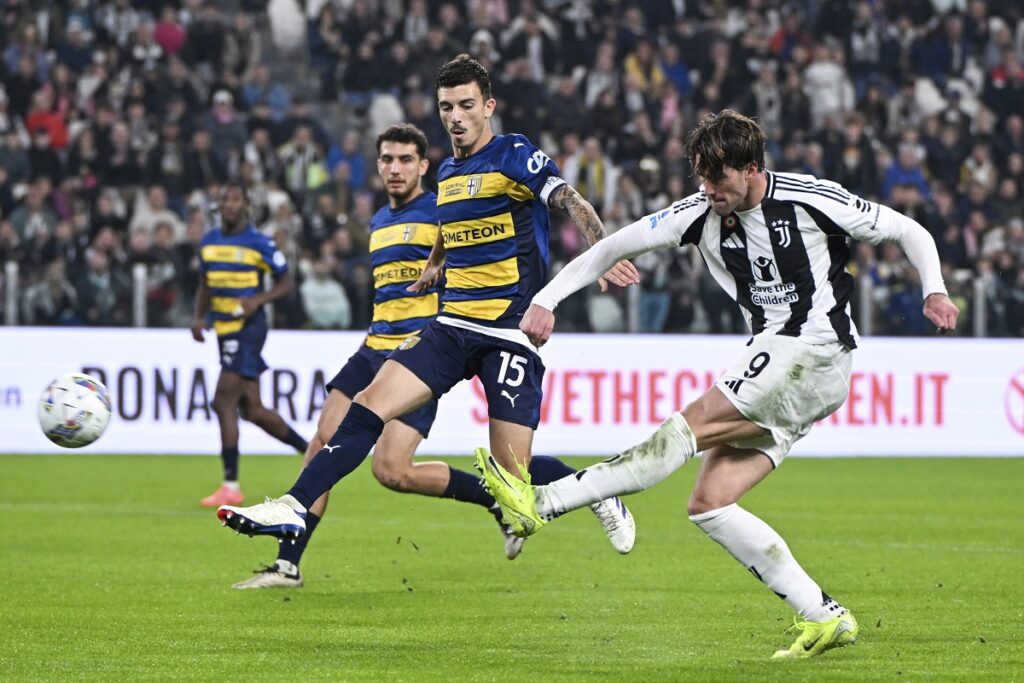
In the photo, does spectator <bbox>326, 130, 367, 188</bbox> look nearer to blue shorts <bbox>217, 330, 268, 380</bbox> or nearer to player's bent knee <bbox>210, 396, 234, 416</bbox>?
blue shorts <bbox>217, 330, 268, 380</bbox>

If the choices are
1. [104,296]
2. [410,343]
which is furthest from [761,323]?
[104,296]

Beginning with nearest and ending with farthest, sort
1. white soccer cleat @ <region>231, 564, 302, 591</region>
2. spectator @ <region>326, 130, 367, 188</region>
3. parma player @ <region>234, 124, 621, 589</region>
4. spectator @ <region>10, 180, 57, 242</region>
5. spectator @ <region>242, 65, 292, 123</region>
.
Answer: white soccer cleat @ <region>231, 564, 302, 591</region>
parma player @ <region>234, 124, 621, 589</region>
spectator @ <region>10, 180, 57, 242</region>
spectator @ <region>326, 130, 367, 188</region>
spectator @ <region>242, 65, 292, 123</region>

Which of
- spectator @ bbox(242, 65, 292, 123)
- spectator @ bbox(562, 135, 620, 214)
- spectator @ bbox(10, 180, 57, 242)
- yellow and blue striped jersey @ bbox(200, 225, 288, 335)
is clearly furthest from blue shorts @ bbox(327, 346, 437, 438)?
spectator @ bbox(242, 65, 292, 123)

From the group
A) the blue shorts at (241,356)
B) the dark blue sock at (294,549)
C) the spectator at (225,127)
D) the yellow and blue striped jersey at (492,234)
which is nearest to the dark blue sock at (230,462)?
the blue shorts at (241,356)

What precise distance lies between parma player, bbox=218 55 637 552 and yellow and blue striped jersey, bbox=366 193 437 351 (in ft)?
4.21

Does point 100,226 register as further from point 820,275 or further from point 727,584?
point 820,275

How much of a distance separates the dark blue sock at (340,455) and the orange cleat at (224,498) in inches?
227

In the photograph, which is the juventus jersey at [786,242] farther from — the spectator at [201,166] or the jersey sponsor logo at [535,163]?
the spectator at [201,166]

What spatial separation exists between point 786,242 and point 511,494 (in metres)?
1.41

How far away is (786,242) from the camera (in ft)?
20.9

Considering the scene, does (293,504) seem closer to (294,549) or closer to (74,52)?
(294,549)

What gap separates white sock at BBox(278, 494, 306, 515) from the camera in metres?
6.45

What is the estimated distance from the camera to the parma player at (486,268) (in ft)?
24.5

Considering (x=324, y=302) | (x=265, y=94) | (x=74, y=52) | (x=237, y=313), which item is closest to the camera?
(x=237, y=313)
